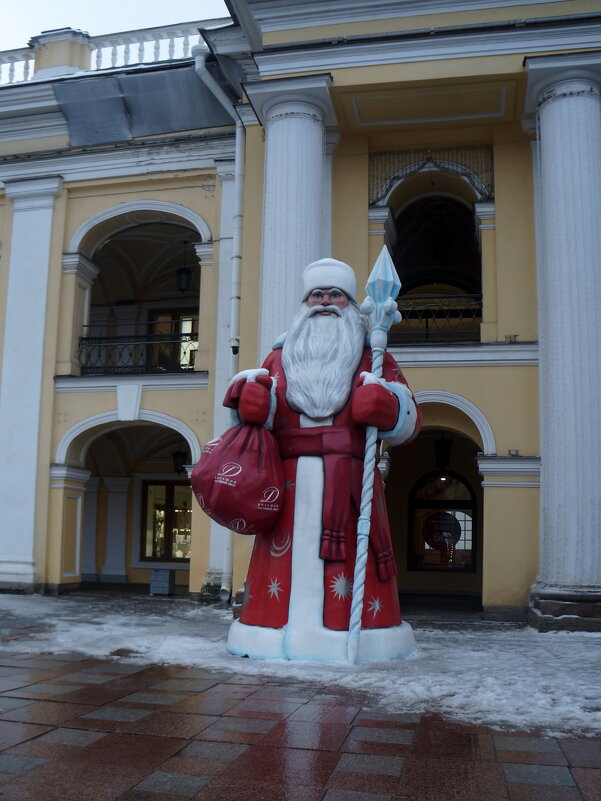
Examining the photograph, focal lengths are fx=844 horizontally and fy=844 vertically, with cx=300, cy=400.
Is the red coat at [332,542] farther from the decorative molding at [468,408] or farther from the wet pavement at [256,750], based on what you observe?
the decorative molding at [468,408]

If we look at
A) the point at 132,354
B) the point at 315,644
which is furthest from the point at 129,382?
the point at 315,644

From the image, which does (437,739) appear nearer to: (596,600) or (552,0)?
(596,600)

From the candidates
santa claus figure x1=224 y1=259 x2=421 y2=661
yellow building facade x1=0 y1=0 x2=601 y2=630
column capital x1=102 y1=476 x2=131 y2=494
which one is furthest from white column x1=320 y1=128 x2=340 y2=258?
column capital x1=102 y1=476 x2=131 y2=494

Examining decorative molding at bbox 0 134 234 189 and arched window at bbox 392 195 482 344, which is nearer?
arched window at bbox 392 195 482 344

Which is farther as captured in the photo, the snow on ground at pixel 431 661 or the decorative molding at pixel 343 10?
the decorative molding at pixel 343 10

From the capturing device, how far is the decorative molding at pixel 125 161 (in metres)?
12.4

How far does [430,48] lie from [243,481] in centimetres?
679

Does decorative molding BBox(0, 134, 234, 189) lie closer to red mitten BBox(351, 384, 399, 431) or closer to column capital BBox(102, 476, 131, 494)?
column capital BBox(102, 476, 131, 494)

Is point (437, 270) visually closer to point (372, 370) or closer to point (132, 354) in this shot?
point (132, 354)

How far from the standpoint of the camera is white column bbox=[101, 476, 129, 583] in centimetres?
1559

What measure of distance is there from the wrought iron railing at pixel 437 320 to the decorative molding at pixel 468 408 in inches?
28.8

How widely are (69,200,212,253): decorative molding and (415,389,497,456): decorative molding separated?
4.35 metres

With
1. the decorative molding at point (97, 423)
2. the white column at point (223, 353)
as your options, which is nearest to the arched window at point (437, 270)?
the white column at point (223, 353)

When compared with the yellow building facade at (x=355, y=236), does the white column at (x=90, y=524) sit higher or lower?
lower
